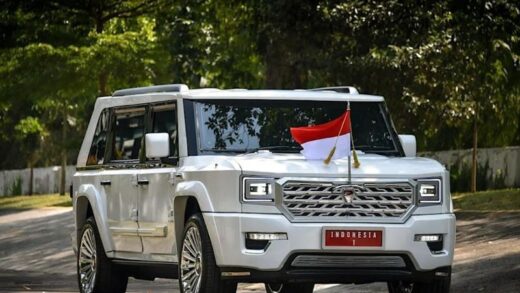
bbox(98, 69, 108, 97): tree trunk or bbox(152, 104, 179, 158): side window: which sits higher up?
bbox(98, 69, 108, 97): tree trunk

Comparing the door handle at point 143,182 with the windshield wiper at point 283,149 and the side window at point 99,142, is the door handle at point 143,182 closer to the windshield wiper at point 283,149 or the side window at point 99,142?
the windshield wiper at point 283,149

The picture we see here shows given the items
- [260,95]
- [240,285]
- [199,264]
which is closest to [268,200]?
[199,264]

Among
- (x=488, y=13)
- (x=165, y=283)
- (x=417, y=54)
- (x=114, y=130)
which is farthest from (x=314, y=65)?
(x=114, y=130)

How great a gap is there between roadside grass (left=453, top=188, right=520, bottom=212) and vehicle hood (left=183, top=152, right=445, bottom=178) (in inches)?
477

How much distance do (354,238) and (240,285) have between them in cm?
722

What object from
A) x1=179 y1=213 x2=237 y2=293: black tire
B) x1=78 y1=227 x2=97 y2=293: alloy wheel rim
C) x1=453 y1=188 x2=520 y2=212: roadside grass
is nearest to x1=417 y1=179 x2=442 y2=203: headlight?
x1=179 y1=213 x2=237 y2=293: black tire

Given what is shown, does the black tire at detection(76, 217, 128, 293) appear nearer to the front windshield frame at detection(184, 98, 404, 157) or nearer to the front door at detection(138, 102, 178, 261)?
the front door at detection(138, 102, 178, 261)

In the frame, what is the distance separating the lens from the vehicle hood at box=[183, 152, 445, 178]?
491 inches

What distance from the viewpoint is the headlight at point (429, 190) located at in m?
12.8

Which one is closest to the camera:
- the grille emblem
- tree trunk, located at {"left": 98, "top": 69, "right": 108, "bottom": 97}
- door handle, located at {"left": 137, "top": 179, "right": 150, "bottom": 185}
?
the grille emblem

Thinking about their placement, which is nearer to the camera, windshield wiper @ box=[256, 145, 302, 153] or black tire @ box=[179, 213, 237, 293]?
black tire @ box=[179, 213, 237, 293]

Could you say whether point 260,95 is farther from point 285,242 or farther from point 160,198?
point 285,242

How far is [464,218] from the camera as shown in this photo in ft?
77.7

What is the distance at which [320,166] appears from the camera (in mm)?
12625
